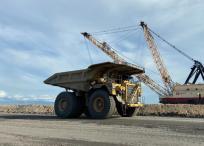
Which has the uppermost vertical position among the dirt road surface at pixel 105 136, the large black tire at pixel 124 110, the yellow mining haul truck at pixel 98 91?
the yellow mining haul truck at pixel 98 91

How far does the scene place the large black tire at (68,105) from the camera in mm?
20000

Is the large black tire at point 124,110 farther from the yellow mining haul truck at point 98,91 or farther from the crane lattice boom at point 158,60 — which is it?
the crane lattice boom at point 158,60

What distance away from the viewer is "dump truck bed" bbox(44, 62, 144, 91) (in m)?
19.3

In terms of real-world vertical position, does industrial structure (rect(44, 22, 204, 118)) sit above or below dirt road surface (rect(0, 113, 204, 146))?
above

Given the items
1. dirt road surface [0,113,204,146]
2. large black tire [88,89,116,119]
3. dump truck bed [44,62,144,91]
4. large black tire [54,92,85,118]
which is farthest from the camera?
large black tire [54,92,85,118]

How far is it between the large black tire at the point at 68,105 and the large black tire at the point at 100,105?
3.22 ft

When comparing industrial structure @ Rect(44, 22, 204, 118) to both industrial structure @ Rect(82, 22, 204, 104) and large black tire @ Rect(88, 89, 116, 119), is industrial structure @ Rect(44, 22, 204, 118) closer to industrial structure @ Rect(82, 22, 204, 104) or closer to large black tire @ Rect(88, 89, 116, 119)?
large black tire @ Rect(88, 89, 116, 119)

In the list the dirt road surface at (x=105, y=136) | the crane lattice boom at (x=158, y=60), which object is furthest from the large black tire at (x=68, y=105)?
the crane lattice boom at (x=158, y=60)

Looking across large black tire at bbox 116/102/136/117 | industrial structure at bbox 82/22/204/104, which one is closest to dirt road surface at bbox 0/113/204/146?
large black tire at bbox 116/102/136/117

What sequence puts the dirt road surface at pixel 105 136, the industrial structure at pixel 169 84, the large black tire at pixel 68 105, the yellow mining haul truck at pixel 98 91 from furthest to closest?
the industrial structure at pixel 169 84 → the large black tire at pixel 68 105 → the yellow mining haul truck at pixel 98 91 → the dirt road surface at pixel 105 136

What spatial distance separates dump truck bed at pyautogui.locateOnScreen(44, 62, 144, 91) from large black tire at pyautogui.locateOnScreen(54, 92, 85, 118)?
51 cm

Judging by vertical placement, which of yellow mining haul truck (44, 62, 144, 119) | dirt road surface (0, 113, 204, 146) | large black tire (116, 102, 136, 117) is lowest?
dirt road surface (0, 113, 204, 146)

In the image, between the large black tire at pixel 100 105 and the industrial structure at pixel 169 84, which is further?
the industrial structure at pixel 169 84

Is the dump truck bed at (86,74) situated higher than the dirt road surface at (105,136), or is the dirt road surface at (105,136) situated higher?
the dump truck bed at (86,74)
